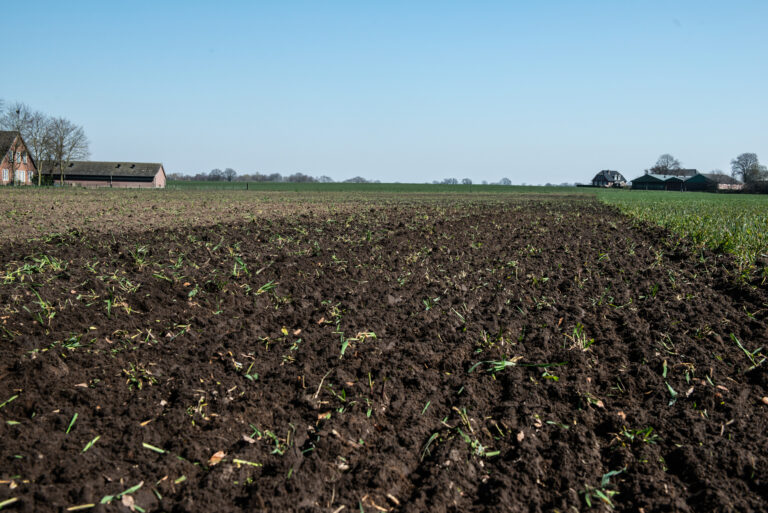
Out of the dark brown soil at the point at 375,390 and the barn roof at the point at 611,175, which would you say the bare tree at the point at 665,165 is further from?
the dark brown soil at the point at 375,390

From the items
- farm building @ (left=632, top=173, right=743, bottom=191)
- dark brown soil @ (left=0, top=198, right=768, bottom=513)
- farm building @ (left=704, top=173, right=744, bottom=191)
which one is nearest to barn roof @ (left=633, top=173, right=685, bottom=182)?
farm building @ (left=632, top=173, right=743, bottom=191)

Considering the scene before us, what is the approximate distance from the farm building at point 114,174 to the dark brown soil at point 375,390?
8911cm

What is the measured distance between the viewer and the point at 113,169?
90062mm

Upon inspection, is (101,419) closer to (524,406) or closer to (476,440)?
(476,440)

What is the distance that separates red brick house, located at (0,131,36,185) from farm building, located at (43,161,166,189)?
67.3ft

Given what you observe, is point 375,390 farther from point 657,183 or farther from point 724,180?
point 724,180

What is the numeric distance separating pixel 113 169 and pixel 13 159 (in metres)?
25.6

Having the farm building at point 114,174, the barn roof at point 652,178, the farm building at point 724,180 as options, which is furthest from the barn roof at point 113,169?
the farm building at point 724,180

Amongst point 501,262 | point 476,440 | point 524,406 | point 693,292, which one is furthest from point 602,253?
point 476,440

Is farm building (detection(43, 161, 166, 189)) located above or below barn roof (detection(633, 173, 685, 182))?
below

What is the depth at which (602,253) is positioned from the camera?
1077 cm

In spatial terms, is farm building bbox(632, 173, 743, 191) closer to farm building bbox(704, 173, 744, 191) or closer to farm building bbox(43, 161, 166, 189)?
farm building bbox(704, 173, 744, 191)

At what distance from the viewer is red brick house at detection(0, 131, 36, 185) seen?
206ft

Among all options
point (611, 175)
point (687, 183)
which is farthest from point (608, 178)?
point (687, 183)
